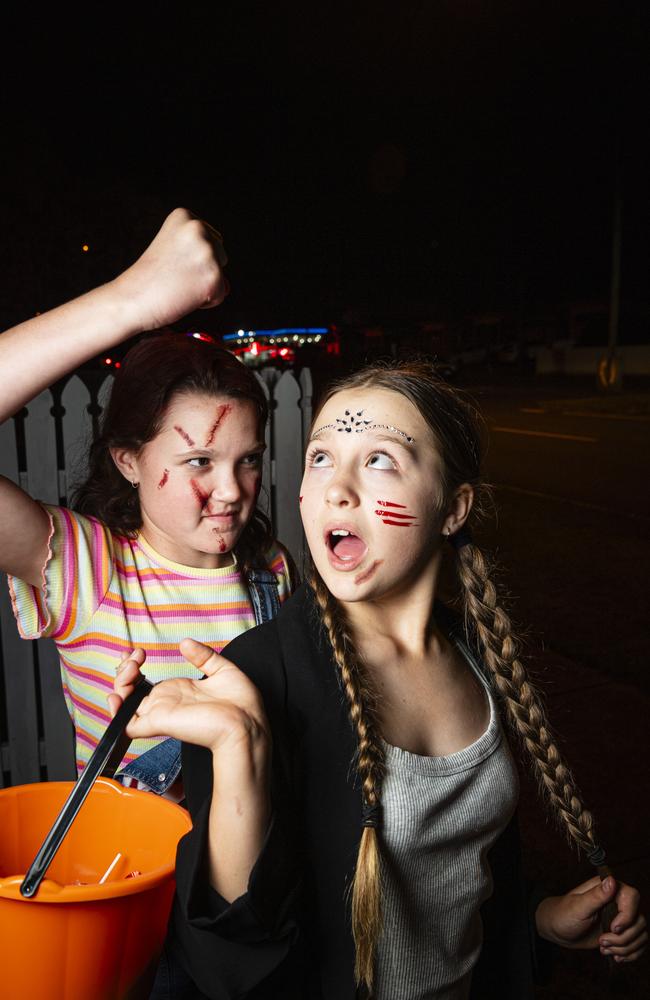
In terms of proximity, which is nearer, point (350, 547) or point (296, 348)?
point (350, 547)

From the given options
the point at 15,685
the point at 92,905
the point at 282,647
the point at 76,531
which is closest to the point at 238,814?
the point at 92,905

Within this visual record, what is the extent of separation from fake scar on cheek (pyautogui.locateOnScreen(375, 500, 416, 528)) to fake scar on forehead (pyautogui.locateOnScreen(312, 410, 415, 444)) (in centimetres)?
13

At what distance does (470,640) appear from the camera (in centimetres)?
191

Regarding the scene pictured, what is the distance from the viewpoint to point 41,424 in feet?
12.8

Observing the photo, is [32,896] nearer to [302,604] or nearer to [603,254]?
[302,604]

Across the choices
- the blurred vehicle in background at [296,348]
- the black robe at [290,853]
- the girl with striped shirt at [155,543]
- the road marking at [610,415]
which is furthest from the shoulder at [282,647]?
the road marking at [610,415]

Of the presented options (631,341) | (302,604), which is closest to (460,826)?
(302,604)

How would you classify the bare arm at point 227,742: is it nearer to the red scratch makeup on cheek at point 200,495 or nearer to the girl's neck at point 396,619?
the girl's neck at point 396,619

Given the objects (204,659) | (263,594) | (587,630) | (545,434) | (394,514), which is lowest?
→ (545,434)

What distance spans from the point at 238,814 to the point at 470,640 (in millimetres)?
826

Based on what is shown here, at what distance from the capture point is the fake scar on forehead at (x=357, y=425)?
1.58 m

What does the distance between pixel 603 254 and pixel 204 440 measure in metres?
52.6

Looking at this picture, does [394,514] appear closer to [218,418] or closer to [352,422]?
[352,422]

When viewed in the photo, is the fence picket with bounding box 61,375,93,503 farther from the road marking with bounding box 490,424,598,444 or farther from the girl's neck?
the road marking with bounding box 490,424,598,444
